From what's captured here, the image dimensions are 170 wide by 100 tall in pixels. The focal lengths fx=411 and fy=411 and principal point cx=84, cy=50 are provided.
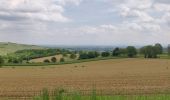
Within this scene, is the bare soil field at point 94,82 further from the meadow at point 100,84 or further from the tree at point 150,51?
the tree at point 150,51

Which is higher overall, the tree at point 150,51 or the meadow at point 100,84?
the tree at point 150,51

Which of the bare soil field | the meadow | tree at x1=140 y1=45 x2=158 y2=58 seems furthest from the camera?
tree at x1=140 y1=45 x2=158 y2=58

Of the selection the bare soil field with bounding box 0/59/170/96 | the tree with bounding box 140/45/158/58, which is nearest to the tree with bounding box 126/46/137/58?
the tree with bounding box 140/45/158/58

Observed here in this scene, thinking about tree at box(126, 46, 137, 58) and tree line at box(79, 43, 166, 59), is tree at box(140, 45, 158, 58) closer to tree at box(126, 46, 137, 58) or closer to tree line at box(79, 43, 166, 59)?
tree line at box(79, 43, 166, 59)

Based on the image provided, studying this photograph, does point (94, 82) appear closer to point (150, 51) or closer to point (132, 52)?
point (132, 52)

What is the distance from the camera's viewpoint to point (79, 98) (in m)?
7.72

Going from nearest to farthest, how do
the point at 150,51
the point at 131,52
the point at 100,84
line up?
the point at 100,84 < the point at 131,52 < the point at 150,51

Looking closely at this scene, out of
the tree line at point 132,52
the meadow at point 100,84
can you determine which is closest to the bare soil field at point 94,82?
the meadow at point 100,84

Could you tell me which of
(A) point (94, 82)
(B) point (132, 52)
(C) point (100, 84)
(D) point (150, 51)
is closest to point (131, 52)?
(B) point (132, 52)

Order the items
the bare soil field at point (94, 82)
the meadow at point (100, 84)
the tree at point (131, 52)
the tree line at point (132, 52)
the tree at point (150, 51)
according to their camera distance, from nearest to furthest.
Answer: the meadow at point (100, 84)
the bare soil field at point (94, 82)
the tree at point (131, 52)
the tree line at point (132, 52)
the tree at point (150, 51)

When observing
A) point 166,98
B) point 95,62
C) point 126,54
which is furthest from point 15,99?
point 126,54

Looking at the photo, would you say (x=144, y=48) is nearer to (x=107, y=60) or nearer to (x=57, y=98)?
(x=107, y=60)

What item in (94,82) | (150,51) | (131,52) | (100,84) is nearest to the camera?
(100,84)

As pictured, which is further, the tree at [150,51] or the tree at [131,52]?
the tree at [150,51]
